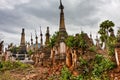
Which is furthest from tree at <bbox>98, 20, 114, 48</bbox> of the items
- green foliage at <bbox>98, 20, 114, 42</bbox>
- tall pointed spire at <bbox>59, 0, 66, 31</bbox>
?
tall pointed spire at <bbox>59, 0, 66, 31</bbox>

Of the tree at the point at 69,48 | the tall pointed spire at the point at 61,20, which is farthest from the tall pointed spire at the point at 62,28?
the tree at the point at 69,48

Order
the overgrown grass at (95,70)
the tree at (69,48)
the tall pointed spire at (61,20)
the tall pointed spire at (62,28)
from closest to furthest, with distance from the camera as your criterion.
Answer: the overgrown grass at (95,70), the tree at (69,48), the tall pointed spire at (62,28), the tall pointed spire at (61,20)

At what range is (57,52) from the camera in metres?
28.2

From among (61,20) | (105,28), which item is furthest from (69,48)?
(105,28)

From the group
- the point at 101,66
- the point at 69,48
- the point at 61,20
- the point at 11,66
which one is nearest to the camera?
the point at 101,66

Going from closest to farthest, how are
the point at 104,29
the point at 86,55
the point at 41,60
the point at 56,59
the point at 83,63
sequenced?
the point at 83,63 < the point at 86,55 < the point at 56,59 < the point at 41,60 < the point at 104,29

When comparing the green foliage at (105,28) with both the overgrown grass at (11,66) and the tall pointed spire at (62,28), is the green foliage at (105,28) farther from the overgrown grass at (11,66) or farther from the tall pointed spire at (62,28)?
the overgrown grass at (11,66)

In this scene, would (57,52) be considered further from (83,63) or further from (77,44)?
(83,63)

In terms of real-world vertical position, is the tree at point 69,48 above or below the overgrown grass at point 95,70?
above

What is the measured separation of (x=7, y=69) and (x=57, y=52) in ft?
22.8

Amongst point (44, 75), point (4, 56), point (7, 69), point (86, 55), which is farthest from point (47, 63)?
point (4, 56)

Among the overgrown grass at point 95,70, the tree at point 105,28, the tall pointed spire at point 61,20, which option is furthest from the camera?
the tree at point 105,28

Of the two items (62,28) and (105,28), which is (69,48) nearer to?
(62,28)

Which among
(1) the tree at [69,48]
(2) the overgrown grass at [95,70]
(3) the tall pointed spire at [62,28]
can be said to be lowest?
(2) the overgrown grass at [95,70]
